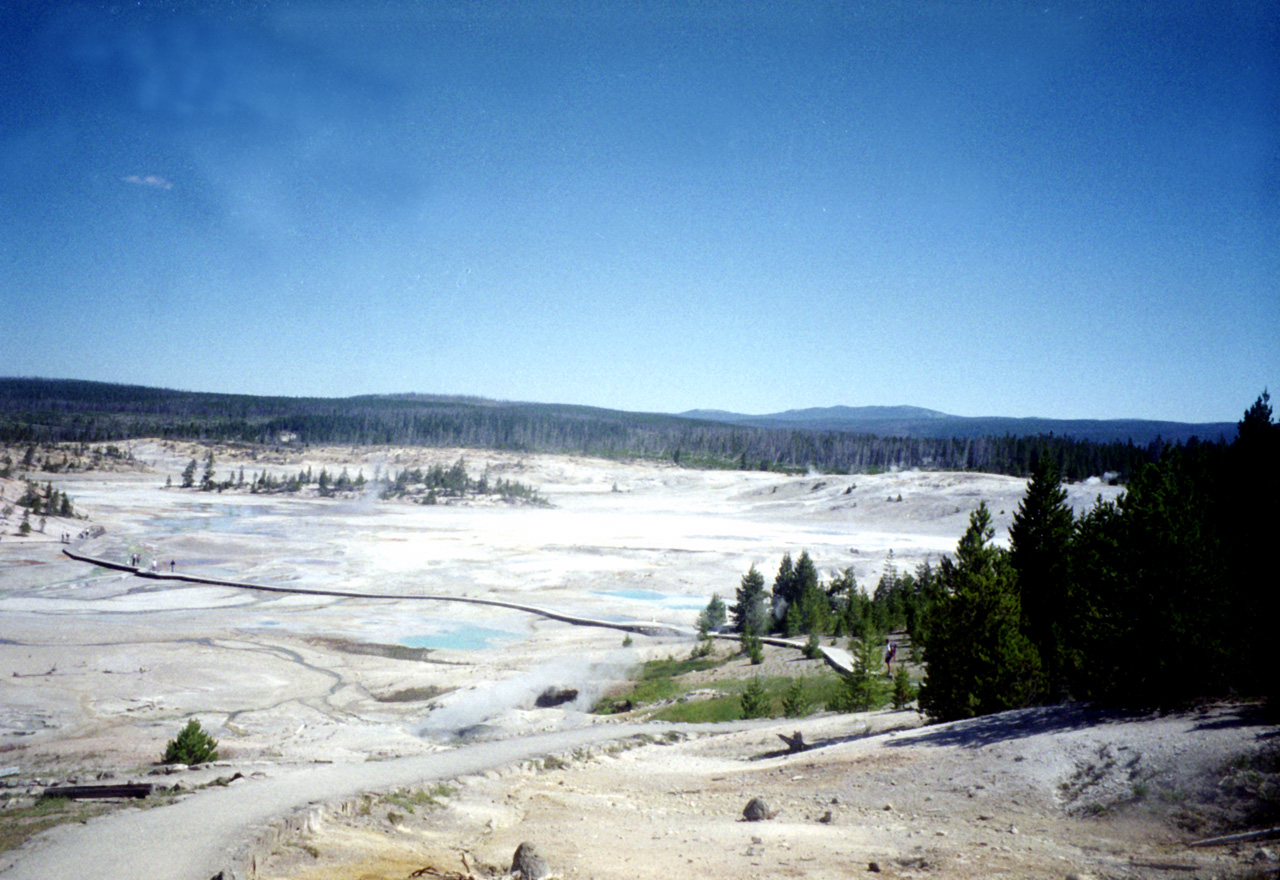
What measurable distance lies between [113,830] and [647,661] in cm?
2558

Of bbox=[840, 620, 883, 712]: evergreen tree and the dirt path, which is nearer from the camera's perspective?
the dirt path

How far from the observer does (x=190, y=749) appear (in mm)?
16984

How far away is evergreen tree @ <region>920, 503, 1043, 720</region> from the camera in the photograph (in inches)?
670

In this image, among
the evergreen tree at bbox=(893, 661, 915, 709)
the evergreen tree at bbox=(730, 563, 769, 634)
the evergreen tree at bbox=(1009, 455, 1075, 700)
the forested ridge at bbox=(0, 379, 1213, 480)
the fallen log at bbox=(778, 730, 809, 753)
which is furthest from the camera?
the forested ridge at bbox=(0, 379, 1213, 480)

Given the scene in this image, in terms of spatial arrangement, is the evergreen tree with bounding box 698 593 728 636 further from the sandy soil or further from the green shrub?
the green shrub

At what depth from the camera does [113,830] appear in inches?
448

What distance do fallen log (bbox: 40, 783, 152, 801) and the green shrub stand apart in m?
3.14

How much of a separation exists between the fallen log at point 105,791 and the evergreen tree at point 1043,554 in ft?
69.3

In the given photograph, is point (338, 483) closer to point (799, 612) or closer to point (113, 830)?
point (799, 612)

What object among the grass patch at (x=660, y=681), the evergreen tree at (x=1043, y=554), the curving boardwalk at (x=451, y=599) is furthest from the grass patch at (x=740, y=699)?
the evergreen tree at (x=1043, y=554)

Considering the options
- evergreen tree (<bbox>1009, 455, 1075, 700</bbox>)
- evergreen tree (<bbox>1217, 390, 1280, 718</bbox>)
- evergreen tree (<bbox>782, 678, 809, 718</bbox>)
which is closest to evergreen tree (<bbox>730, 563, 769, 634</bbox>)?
evergreen tree (<bbox>782, 678, 809, 718</bbox>)

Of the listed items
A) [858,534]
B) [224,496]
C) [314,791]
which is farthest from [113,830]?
[224,496]

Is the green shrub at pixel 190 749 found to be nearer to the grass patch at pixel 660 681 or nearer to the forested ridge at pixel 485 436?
the grass patch at pixel 660 681

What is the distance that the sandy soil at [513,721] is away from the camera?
10.3 metres
